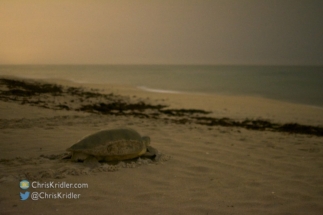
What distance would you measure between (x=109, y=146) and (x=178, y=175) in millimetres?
1348

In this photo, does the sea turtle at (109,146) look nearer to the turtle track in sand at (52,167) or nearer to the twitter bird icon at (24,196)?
the turtle track in sand at (52,167)

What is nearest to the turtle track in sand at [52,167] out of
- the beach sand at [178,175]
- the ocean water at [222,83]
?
the beach sand at [178,175]

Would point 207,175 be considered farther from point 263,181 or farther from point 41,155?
point 41,155

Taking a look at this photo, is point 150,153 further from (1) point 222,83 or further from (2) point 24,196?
(1) point 222,83

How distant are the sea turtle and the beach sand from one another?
18 centimetres

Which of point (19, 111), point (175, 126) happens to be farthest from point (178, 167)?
point (19, 111)

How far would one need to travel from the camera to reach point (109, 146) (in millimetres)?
5062

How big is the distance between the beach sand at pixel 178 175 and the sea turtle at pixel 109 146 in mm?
176

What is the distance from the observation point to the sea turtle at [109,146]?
16.3ft

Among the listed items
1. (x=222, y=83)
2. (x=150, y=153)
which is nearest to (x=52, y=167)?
(x=150, y=153)

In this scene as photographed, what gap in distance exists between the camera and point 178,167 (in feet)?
16.8

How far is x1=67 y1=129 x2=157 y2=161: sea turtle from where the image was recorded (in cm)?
498

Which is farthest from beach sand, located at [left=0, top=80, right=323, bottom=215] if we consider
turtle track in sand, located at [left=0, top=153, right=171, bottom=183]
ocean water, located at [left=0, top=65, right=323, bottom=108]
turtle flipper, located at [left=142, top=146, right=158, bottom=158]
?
ocean water, located at [left=0, top=65, right=323, bottom=108]

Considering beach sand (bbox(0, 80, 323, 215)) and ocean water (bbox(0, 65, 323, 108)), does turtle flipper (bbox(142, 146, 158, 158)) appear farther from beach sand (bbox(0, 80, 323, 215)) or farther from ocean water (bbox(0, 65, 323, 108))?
ocean water (bbox(0, 65, 323, 108))
